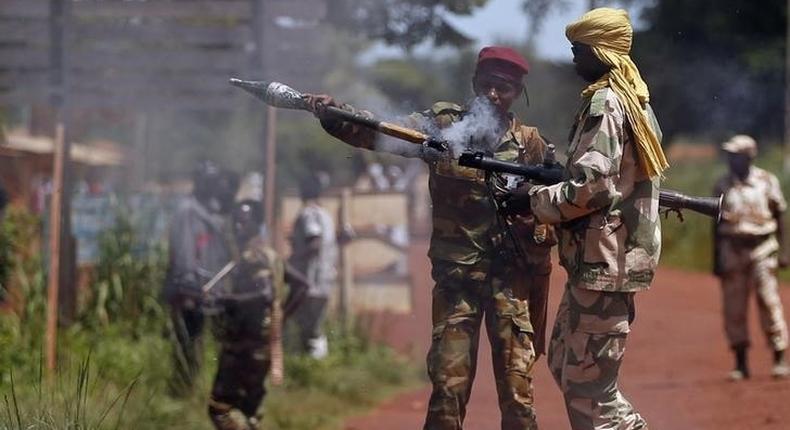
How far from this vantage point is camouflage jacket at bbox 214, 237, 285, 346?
8.07 m

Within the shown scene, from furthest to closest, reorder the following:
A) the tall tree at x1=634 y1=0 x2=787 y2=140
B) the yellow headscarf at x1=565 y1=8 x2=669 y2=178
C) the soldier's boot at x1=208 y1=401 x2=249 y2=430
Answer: the tall tree at x1=634 y1=0 x2=787 y2=140 < the soldier's boot at x1=208 y1=401 x2=249 y2=430 < the yellow headscarf at x1=565 y1=8 x2=669 y2=178

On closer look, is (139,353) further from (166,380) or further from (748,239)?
(748,239)

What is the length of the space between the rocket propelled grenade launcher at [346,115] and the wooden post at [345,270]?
604 centimetres

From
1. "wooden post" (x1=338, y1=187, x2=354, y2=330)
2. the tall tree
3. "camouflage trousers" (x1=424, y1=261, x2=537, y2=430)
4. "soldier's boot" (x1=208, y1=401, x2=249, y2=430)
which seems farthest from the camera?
the tall tree

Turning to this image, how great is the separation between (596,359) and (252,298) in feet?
9.85

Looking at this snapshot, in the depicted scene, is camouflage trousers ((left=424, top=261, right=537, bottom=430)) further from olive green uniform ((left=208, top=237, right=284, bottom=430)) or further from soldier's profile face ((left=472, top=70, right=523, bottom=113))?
olive green uniform ((left=208, top=237, right=284, bottom=430))

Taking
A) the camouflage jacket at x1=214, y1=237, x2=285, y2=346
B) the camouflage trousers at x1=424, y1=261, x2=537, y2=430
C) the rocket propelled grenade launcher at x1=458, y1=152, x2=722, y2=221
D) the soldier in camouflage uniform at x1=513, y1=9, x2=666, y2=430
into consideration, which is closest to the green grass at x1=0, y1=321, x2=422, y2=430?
the camouflage jacket at x1=214, y1=237, x2=285, y2=346

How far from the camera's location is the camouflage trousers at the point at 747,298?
10.6m

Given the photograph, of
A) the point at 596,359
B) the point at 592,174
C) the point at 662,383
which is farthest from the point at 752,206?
the point at 592,174

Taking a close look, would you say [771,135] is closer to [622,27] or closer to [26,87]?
[26,87]

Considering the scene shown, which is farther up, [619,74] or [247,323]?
[619,74]

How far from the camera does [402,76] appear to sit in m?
29.5

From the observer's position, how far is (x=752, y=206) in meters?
10.6

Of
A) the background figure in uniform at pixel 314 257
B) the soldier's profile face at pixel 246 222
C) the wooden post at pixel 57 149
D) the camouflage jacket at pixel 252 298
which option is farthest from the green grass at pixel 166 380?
the soldier's profile face at pixel 246 222
